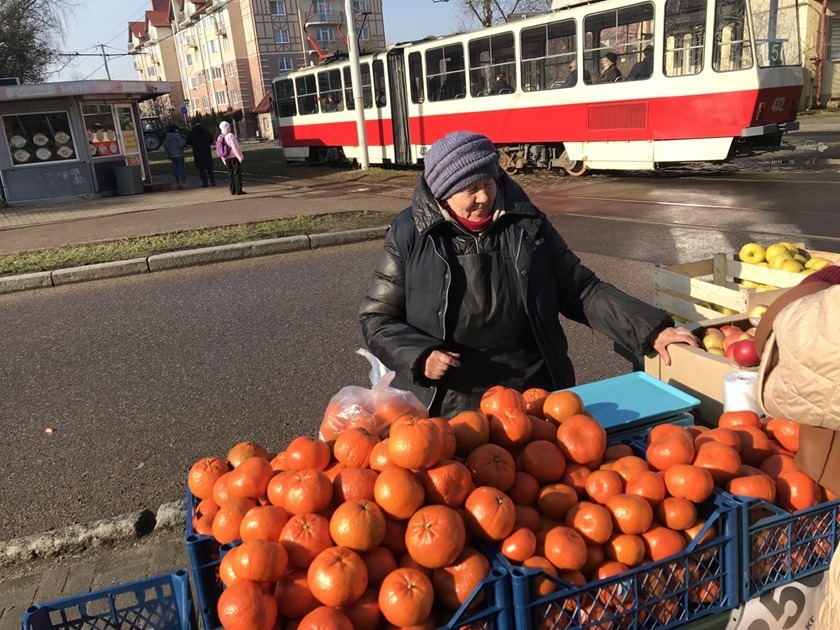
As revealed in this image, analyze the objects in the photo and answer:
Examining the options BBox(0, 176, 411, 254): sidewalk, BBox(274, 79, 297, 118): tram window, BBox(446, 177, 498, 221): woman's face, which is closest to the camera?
BBox(446, 177, 498, 221): woman's face

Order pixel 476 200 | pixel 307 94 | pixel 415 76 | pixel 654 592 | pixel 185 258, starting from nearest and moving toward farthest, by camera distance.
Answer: pixel 654 592, pixel 476 200, pixel 185 258, pixel 415 76, pixel 307 94

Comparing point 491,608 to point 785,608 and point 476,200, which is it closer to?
point 785,608

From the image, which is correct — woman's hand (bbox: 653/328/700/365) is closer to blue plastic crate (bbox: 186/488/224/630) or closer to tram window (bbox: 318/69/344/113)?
blue plastic crate (bbox: 186/488/224/630)

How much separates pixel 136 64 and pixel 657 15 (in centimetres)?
10996

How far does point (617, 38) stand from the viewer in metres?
14.5

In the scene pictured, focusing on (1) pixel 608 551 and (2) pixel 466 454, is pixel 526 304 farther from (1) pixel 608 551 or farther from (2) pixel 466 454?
(1) pixel 608 551

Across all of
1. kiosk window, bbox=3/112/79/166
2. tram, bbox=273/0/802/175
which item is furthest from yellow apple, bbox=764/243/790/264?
kiosk window, bbox=3/112/79/166

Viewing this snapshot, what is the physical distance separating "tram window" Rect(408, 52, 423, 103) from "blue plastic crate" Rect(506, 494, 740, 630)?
18580mm

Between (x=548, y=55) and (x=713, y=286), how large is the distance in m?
13.1

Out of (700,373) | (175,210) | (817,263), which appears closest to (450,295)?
(700,373)

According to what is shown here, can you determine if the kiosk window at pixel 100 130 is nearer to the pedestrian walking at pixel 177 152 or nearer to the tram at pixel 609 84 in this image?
the pedestrian walking at pixel 177 152

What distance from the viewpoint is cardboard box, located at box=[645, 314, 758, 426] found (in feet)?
9.02

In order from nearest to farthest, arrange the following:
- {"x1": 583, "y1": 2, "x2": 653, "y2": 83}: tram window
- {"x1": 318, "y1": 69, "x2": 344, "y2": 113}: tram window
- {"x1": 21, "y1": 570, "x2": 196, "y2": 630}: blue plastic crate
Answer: {"x1": 21, "y1": 570, "x2": 196, "y2": 630}: blue plastic crate, {"x1": 583, "y1": 2, "x2": 653, "y2": 83}: tram window, {"x1": 318, "y1": 69, "x2": 344, "y2": 113}: tram window

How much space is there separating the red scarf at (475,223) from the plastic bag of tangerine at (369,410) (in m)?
0.81
